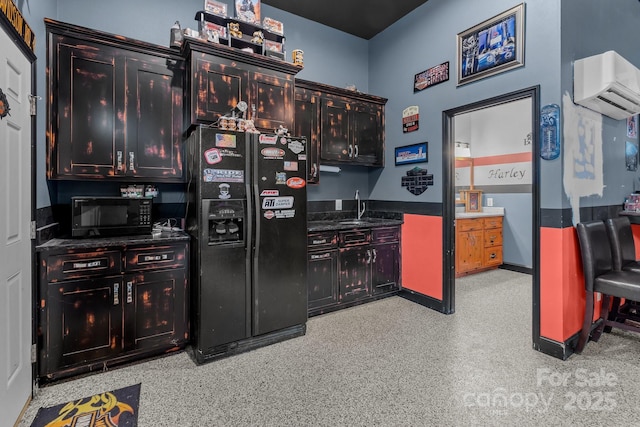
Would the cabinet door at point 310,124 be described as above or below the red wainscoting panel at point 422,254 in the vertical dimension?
above

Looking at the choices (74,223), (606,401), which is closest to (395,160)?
(606,401)

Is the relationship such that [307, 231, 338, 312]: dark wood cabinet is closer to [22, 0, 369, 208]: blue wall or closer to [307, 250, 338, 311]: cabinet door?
[307, 250, 338, 311]: cabinet door

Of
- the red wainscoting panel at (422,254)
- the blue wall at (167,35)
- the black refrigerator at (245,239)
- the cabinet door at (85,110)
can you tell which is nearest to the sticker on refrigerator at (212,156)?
the black refrigerator at (245,239)

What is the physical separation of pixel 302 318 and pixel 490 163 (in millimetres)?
4650

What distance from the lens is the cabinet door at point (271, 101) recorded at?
9.91ft

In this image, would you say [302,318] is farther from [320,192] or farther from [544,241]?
[544,241]

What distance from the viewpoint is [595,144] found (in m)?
2.82

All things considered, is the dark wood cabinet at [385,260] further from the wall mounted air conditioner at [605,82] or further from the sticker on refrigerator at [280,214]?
the wall mounted air conditioner at [605,82]

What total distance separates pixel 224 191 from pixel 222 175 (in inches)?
5.0

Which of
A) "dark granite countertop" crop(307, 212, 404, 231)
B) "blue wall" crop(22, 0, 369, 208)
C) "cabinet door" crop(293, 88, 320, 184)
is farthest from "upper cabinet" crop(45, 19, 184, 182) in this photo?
"dark granite countertop" crop(307, 212, 404, 231)

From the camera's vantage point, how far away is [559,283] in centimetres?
248

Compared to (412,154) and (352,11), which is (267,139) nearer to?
(412,154)

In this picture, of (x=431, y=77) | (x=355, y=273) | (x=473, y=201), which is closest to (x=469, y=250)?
(x=473, y=201)

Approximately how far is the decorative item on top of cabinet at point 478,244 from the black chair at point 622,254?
198 centimetres
